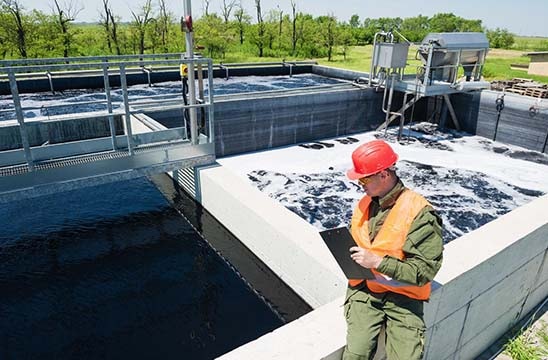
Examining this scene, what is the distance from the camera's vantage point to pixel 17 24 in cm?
1930

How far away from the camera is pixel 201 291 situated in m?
4.97

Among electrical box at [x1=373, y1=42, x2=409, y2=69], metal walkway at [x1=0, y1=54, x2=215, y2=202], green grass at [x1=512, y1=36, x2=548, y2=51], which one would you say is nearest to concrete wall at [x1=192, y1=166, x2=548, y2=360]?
metal walkway at [x1=0, y1=54, x2=215, y2=202]

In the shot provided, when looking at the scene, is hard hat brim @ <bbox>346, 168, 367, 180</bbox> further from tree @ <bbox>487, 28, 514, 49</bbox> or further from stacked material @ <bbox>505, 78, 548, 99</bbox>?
tree @ <bbox>487, 28, 514, 49</bbox>

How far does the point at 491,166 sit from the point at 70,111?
1177cm

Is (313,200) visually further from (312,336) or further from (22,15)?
(22,15)

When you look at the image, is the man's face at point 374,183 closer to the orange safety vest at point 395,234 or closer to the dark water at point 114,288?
the orange safety vest at point 395,234

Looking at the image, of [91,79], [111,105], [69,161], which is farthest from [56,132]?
[91,79]

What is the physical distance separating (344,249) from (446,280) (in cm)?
133

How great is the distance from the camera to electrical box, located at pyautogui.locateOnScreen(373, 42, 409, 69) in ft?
32.3

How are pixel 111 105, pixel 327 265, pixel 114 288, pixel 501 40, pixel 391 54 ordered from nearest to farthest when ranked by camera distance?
pixel 327 265
pixel 114 288
pixel 111 105
pixel 391 54
pixel 501 40

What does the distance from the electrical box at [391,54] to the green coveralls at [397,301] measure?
882 cm

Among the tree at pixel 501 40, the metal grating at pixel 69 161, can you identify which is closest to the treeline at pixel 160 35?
the metal grating at pixel 69 161

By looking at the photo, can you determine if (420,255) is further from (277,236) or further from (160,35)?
(160,35)

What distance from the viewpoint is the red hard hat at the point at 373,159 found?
1974 mm
